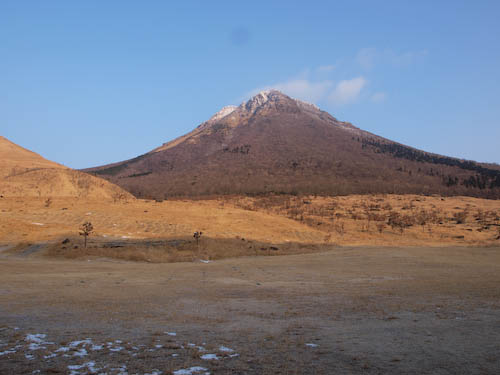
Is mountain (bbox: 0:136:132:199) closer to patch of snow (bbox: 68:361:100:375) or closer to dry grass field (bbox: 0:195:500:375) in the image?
dry grass field (bbox: 0:195:500:375)

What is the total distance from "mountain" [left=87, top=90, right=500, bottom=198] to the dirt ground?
41.5m

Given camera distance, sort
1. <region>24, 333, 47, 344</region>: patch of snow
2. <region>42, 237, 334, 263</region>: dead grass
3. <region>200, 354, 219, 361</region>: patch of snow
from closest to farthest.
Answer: <region>200, 354, 219, 361</region>: patch of snow < <region>24, 333, 47, 344</region>: patch of snow < <region>42, 237, 334, 263</region>: dead grass

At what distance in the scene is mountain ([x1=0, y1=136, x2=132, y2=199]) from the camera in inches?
1483

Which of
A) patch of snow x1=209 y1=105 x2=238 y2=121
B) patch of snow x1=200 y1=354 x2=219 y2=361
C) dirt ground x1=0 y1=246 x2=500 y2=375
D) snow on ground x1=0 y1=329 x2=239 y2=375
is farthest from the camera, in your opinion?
patch of snow x1=209 y1=105 x2=238 y2=121

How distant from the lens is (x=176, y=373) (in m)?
3.88

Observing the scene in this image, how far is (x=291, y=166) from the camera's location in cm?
7356

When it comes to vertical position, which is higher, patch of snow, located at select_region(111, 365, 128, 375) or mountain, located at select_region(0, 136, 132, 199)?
mountain, located at select_region(0, 136, 132, 199)

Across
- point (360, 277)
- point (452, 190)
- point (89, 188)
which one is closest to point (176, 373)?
point (360, 277)

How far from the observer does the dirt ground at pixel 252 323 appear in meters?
4.13

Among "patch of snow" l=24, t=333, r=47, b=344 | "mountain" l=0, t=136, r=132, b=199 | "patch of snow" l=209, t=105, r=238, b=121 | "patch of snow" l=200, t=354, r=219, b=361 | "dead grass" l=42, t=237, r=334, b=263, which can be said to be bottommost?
"dead grass" l=42, t=237, r=334, b=263

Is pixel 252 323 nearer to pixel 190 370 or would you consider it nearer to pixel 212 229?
pixel 190 370

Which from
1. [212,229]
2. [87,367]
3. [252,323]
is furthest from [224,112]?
[87,367]

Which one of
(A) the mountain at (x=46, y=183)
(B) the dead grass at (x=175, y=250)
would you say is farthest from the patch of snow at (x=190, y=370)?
(A) the mountain at (x=46, y=183)

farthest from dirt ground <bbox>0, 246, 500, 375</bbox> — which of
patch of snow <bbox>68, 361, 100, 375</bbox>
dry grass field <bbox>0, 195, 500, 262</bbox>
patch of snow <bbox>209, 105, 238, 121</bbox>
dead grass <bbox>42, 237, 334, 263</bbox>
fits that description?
patch of snow <bbox>209, 105, 238, 121</bbox>
